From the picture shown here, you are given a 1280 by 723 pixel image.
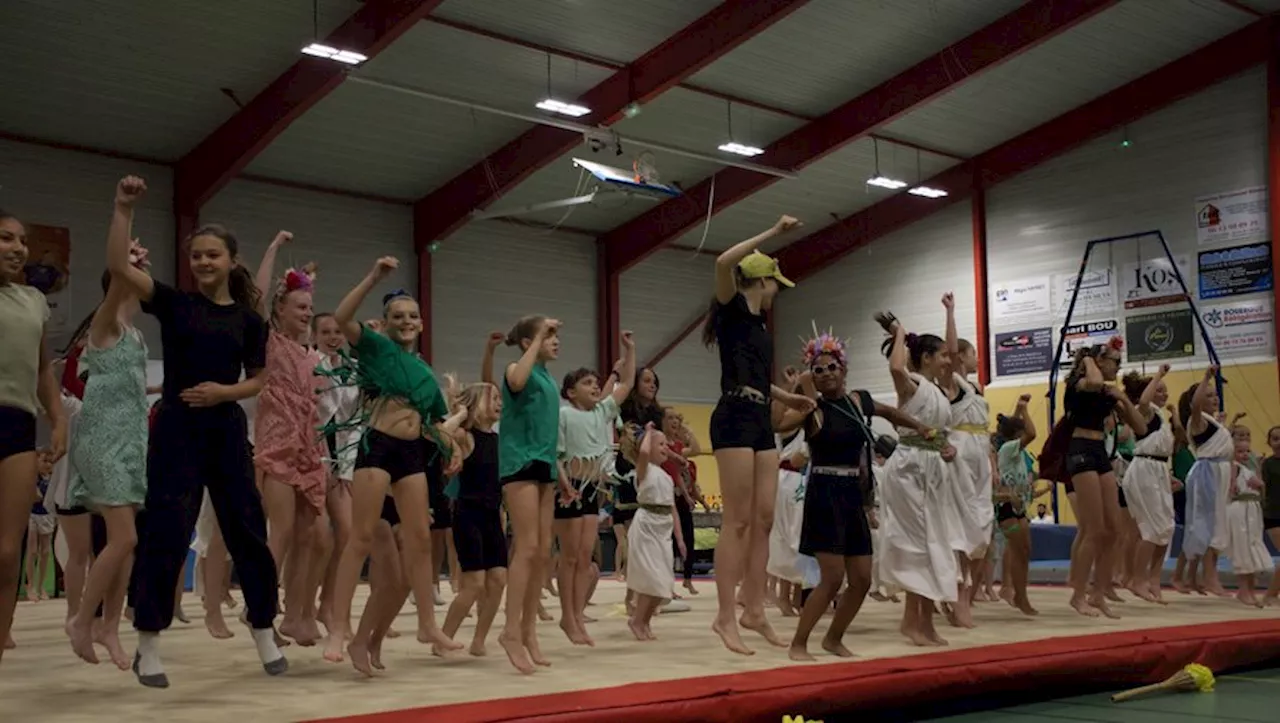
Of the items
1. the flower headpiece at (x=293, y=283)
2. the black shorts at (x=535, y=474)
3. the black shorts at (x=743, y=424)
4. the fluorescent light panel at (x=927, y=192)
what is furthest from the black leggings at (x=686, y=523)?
the fluorescent light panel at (x=927, y=192)

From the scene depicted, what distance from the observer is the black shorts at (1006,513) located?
7.99 meters

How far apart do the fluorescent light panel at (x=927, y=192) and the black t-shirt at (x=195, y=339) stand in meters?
16.4

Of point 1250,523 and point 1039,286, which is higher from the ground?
point 1039,286

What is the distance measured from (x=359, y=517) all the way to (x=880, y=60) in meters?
13.1

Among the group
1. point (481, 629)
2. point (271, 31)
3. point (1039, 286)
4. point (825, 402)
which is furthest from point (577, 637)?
point (1039, 286)

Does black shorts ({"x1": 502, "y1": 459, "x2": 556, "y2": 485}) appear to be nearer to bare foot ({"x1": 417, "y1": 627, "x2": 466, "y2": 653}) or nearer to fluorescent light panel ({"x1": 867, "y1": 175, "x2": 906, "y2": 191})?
bare foot ({"x1": 417, "y1": 627, "x2": 466, "y2": 653})

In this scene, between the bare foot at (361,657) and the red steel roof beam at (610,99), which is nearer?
the bare foot at (361,657)

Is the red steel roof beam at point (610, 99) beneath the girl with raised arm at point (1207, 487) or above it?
above

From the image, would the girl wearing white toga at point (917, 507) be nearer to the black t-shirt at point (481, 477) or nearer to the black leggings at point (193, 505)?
the black t-shirt at point (481, 477)

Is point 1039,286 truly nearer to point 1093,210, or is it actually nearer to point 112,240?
point 1093,210

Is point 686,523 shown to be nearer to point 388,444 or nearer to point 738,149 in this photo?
point 388,444

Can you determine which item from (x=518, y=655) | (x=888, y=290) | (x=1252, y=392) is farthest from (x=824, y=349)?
(x=888, y=290)

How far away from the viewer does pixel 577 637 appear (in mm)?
6270

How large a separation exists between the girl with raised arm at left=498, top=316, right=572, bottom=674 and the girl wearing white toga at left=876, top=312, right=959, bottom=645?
175 cm
